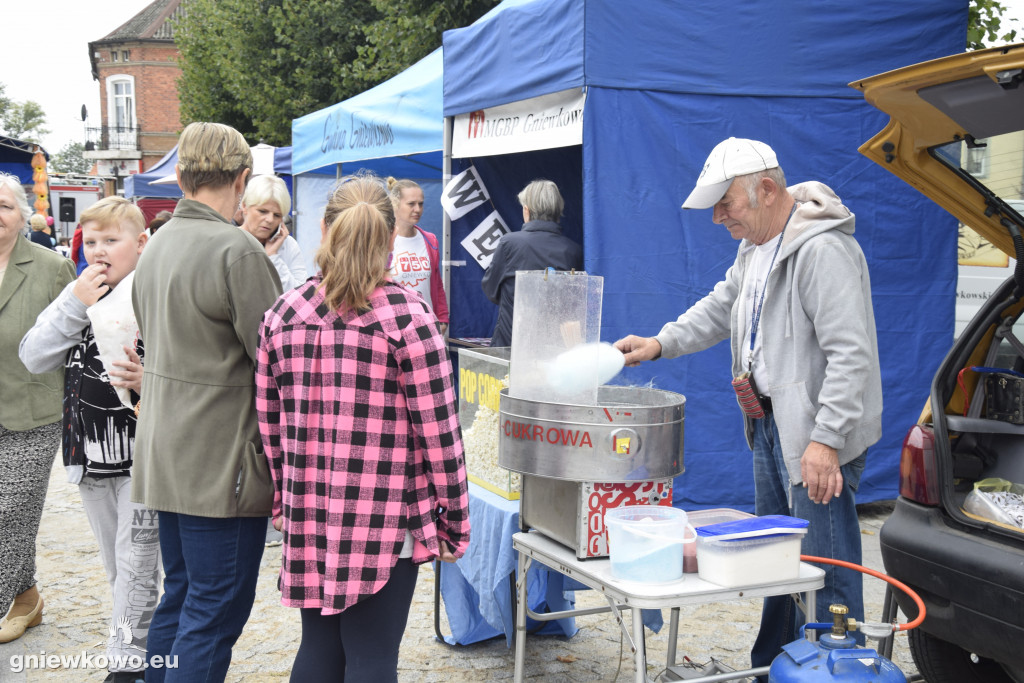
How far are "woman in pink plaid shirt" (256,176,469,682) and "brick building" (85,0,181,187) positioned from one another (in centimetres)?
5728

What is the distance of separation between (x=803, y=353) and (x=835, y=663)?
37.0 inches

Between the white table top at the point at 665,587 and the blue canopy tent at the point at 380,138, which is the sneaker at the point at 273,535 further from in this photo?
the blue canopy tent at the point at 380,138

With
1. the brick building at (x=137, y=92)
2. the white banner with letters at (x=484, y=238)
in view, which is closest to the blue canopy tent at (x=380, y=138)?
the white banner with letters at (x=484, y=238)

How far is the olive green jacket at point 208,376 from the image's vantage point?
2457 millimetres

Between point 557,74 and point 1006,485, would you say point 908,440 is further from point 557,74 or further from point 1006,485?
point 557,74

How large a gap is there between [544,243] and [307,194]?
605cm

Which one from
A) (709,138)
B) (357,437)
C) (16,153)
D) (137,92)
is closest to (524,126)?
(709,138)

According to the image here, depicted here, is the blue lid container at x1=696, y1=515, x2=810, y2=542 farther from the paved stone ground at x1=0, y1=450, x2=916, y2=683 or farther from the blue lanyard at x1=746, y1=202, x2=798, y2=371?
the paved stone ground at x1=0, y1=450, x2=916, y2=683

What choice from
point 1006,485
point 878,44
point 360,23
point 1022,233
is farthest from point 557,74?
point 360,23

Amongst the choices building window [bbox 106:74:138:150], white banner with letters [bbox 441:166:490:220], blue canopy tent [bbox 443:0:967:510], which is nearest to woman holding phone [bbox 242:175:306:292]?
blue canopy tent [bbox 443:0:967:510]

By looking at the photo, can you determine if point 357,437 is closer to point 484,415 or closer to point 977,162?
point 484,415

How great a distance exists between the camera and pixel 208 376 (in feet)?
8.16

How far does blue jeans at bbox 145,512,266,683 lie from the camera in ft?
8.09

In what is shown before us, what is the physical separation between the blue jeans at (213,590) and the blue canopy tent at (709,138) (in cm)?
259
